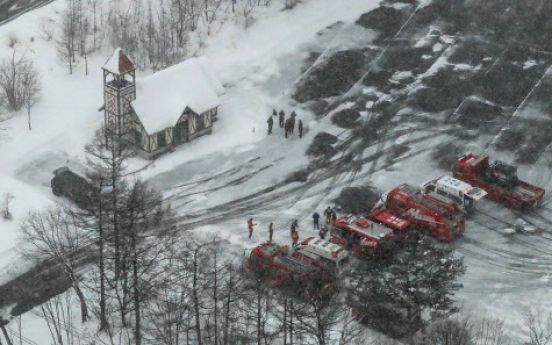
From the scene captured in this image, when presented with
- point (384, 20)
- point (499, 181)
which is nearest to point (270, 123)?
point (499, 181)

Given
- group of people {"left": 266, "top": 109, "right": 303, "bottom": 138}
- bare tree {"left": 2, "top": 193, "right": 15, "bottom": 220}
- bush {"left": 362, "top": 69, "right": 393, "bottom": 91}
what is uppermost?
bush {"left": 362, "top": 69, "right": 393, "bottom": 91}

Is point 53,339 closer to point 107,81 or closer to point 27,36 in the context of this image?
point 107,81

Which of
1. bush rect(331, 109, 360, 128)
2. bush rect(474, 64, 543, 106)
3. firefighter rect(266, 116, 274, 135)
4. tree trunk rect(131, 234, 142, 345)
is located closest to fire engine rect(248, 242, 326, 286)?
tree trunk rect(131, 234, 142, 345)

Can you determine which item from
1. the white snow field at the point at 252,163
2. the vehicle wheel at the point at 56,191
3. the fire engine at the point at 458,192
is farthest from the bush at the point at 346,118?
Answer: the vehicle wheel at the point at 56,191

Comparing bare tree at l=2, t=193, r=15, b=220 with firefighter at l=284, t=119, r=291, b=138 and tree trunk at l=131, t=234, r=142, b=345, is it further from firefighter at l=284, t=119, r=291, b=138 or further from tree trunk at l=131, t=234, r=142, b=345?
firefighter at l=284, t=119, r=291, b=138

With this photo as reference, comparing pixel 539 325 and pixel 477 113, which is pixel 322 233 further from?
pixel 477 113

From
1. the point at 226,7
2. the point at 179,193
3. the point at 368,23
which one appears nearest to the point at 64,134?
the point at 179,193

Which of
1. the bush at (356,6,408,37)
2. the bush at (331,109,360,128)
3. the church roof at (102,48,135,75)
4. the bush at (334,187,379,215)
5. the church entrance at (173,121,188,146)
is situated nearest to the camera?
the bush at (334,187,379,215)
